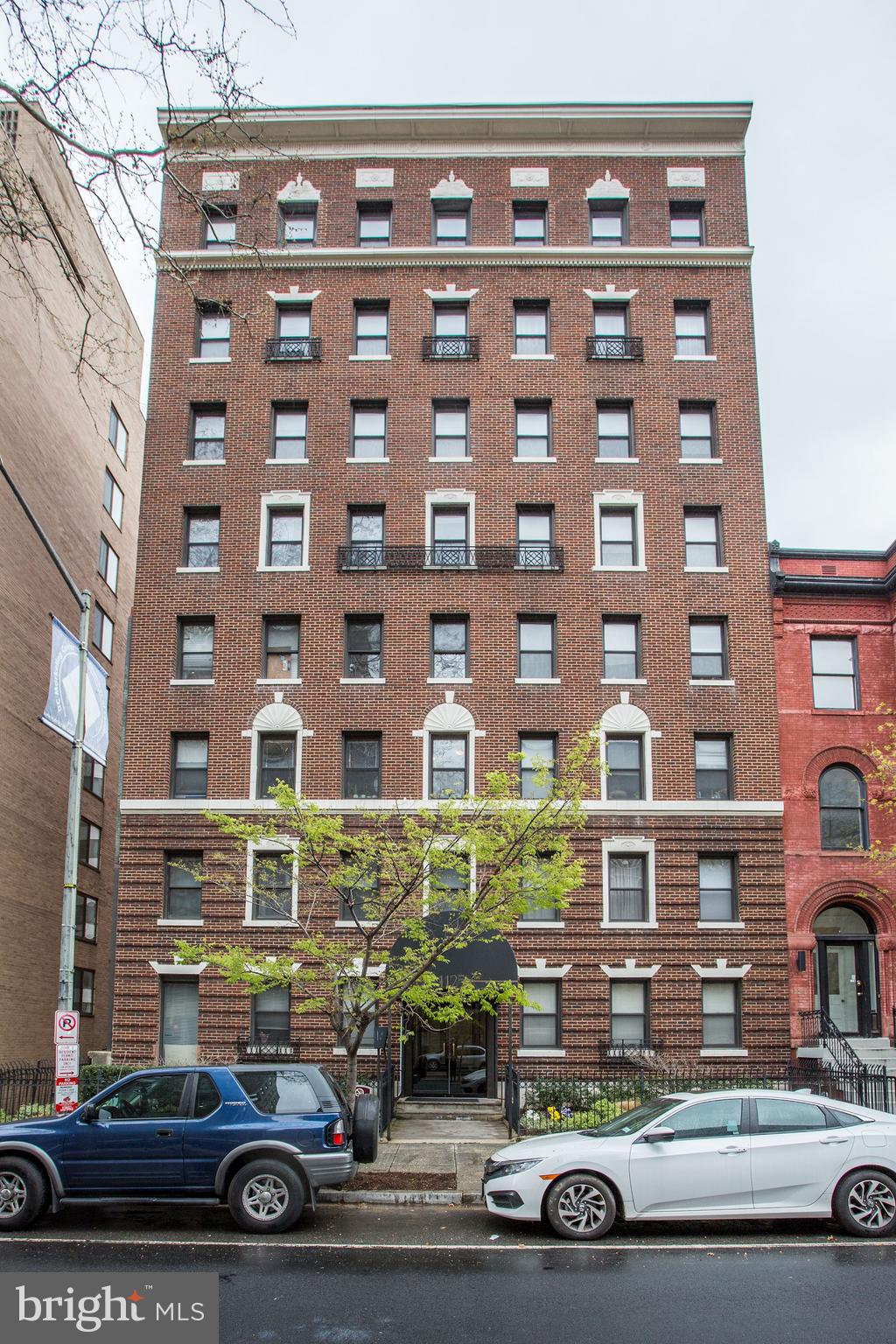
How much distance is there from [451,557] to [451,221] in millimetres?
9347

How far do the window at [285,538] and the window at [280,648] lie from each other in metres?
1.38

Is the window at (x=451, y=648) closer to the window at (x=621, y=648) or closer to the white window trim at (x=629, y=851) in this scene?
the window at (x=621, y=648)

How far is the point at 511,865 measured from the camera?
55.4 ft

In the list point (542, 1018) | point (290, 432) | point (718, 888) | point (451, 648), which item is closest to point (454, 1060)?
point (542, 1018)

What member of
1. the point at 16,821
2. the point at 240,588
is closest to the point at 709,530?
the point at 240,588

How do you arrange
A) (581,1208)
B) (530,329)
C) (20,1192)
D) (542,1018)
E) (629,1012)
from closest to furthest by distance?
(581,1208)
(20,1192)
(629,1012)
(542,1018)
(530,329)

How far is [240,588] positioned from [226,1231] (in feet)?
57.3

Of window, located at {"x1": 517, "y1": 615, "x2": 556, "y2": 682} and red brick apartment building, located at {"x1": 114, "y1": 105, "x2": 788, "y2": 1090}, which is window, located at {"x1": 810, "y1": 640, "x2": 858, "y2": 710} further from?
window, located at {"x1": 517, "y1": 615, "x2": 556, "y2": 682}

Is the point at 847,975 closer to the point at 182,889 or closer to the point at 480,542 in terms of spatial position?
the point at 480,542

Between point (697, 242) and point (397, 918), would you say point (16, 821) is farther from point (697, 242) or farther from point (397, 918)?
point (697, 242)

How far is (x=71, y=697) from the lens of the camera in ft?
51.8

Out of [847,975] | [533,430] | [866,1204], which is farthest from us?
[533,430]

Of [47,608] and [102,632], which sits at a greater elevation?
[102,632]

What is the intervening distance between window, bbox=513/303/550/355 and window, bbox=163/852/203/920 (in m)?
14.7
